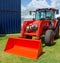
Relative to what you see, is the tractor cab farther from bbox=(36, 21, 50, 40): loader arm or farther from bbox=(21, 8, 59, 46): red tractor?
bbox=(36, 21, 50, 40): loader arm

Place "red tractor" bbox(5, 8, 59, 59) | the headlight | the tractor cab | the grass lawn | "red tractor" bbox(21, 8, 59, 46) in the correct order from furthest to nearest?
1. the tractor cab
2. the headlight
3. "red tractor" bbox(21, 8, 59, 46)
4. "red tractor" bbox(5, 8, 59, 59)
5. the grass lawn

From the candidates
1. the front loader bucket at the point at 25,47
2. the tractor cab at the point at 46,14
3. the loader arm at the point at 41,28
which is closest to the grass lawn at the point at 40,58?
the front loader bucket at the point at 25,47

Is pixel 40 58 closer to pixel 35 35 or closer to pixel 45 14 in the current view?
pixel 35 35

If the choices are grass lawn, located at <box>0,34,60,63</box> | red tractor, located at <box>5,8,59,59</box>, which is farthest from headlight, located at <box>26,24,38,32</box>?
grass lawn, located at <box>0,34,60,63</box>

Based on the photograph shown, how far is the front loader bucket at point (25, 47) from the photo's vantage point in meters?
8.16

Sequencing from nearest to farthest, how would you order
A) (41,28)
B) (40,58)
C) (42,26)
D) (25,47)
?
1. (40,58)
2. (25,47)
3. (41,28)
4. (42,26)

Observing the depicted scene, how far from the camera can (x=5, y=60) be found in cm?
770

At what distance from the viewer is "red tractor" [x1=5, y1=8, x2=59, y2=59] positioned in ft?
27.5

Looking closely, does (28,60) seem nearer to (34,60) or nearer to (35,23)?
(34,60)

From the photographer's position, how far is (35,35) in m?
10.0

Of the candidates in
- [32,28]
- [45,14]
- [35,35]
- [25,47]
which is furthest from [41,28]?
[45,14]

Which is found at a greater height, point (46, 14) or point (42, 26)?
point (46, 14)

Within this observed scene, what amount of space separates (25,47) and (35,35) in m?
1.41

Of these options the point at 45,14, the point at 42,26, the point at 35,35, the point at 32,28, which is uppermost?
the point at 45,14
